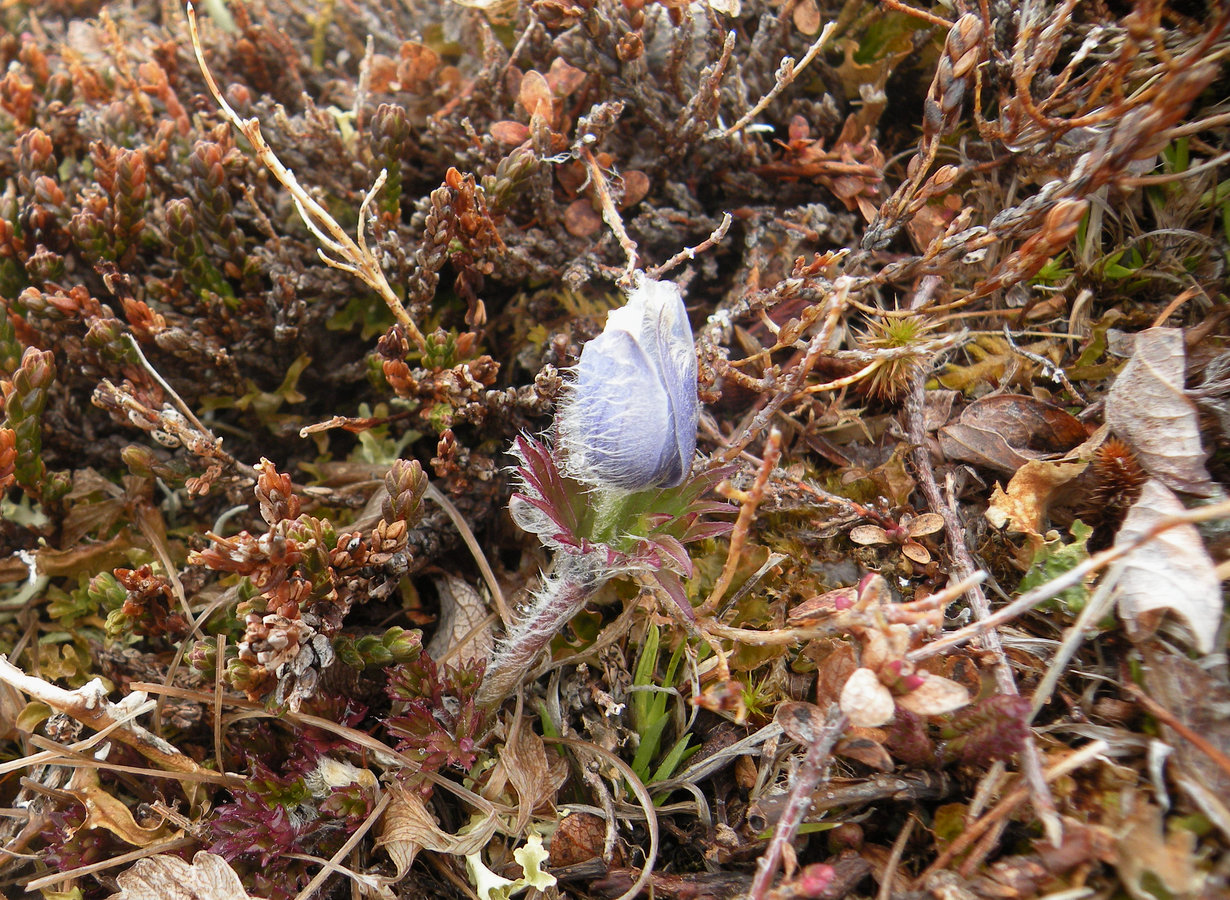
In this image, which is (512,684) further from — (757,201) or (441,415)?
(757,201)

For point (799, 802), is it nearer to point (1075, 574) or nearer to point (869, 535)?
point (1075, 574)

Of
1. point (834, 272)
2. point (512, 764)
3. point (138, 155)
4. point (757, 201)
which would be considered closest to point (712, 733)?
point (512, 764)

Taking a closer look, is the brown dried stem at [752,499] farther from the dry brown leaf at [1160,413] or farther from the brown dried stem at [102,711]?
the brown dried stem at [102,711]

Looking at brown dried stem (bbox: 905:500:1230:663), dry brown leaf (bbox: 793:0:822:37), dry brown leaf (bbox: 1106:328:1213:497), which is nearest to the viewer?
brown dried stem (bbox: 905:500:1230:663)

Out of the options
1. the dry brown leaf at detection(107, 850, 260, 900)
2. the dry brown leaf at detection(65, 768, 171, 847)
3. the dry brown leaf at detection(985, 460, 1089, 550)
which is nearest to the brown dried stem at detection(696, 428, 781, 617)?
the dry brown leaf at detection(985, 460, 1089, 550)

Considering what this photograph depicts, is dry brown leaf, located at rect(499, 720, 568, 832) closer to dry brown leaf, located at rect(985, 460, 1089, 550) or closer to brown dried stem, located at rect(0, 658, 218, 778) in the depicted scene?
brown dried stem, located at rect(0, 658, 218, 778)

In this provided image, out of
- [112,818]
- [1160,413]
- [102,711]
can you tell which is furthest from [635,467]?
[112,818]
